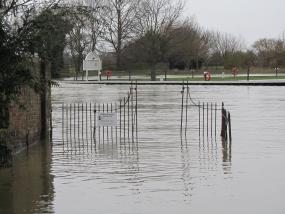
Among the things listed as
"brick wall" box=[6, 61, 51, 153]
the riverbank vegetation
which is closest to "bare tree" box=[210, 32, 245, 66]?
the riverbank vegetation

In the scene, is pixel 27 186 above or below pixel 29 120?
below

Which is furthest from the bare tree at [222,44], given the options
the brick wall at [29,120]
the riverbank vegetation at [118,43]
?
the brick wall at [29,120]

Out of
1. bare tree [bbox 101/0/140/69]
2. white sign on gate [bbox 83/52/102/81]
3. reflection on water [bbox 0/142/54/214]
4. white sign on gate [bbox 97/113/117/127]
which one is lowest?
reflection on water [bbox 0/142/54/214]

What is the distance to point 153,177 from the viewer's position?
419 inches

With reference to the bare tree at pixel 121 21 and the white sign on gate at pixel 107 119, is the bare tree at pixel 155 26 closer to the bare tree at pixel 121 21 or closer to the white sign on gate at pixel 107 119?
the bare tree at pixel 121 21

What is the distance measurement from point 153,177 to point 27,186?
2.01m

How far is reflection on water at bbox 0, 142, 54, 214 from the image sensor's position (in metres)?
8.66

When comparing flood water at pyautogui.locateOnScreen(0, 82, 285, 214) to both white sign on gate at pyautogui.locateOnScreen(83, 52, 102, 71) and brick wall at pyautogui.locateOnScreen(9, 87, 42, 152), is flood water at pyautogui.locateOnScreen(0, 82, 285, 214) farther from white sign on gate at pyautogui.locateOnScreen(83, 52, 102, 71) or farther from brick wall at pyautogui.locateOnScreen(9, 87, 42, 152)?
white sign on gate at pyautogui.locateOnScreen(83, 52, 102, 71)

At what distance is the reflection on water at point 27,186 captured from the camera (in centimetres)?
866

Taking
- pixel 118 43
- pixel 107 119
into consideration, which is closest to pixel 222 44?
pixel 118 43

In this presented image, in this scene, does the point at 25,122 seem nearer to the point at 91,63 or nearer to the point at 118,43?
the point at 91,63

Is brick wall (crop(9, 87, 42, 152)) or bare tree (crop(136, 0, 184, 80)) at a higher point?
bare tree (crop(136, 0, 184, 80))

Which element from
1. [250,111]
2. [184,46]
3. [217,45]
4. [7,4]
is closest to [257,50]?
[217,45]

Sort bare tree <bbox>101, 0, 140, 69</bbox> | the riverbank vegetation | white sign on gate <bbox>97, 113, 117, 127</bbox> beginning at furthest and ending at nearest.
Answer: bare tree <bbox>101, 0, 140, 69</bbox>
white sign on gate <bbox>97, 113, 117, 127</bbox>
the riverbank vegetation
